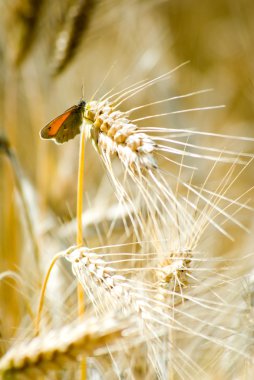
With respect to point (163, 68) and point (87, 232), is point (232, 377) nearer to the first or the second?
point (87, 232)

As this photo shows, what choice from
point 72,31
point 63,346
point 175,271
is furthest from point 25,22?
point 63,346

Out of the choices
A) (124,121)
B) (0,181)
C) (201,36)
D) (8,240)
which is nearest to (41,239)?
(8,240)

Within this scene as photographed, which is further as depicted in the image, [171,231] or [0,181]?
[0,181]

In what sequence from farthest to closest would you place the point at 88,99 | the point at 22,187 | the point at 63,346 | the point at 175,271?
the point at 88,99, the point at 22,187, the point at 175,271, the point at 63,346

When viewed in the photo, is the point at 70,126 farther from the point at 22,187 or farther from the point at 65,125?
the point at 22,187

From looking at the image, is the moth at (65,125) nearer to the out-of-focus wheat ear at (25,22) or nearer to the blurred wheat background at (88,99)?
the blurred wheat background at (88,99)

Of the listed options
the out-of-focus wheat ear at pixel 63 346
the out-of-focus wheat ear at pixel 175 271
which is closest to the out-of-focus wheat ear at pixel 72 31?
the out-of-focus wheat ear at pixel 175 271
